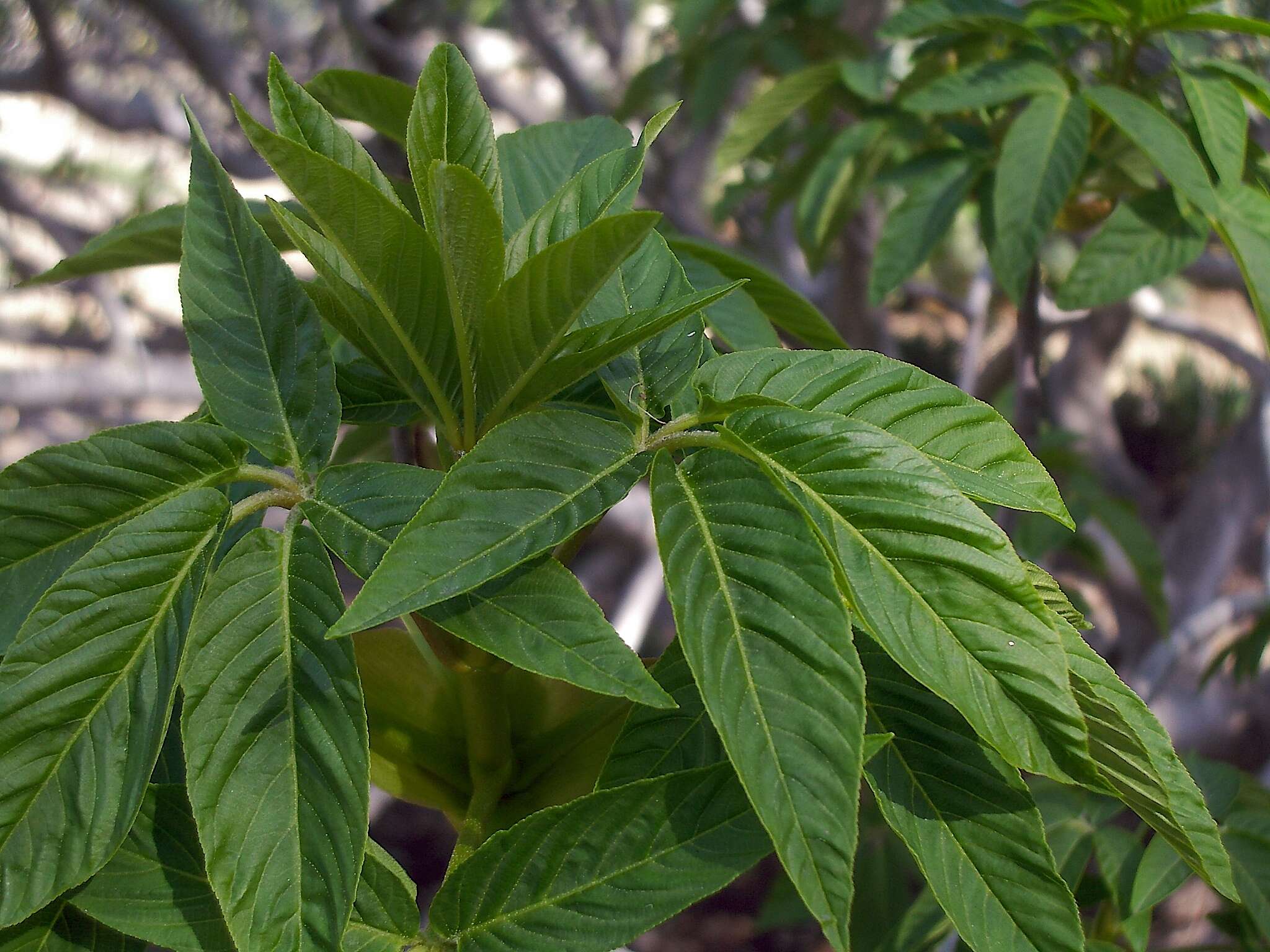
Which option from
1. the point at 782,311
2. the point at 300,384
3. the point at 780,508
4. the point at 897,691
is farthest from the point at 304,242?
the point at 782,311

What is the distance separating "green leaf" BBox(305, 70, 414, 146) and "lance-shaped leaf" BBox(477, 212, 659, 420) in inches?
12.5

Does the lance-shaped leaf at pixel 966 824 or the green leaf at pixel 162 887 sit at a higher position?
the green leaf at pixel 162 887

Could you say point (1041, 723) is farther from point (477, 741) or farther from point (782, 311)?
point (782, 311)

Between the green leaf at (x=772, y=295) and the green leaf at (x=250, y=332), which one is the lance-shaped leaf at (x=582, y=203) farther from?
the green leaf at (x=772, y=295)

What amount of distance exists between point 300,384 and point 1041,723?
1.13 ft

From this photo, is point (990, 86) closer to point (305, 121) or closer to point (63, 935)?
point (305, 121)

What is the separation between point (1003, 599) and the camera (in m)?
0.39

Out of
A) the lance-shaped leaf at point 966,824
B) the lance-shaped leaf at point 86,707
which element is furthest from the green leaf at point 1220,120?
the lance-shaped leaf at point 86,707

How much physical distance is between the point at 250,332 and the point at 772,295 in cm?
41

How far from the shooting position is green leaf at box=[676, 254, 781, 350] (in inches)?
25.8

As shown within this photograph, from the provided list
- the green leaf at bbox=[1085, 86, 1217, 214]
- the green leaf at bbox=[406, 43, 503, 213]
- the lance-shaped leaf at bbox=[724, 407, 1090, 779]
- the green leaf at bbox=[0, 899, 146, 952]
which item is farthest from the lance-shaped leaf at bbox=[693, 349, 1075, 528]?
the green leaf at bbox=[1085, 86, 1217, 214]

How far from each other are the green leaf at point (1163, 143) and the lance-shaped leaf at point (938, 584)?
0.56 m

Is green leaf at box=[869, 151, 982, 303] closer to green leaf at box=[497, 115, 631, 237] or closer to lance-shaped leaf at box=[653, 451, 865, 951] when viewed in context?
green leaf at box=[497, 115, 631, 237]

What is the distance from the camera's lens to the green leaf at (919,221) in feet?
3.34
